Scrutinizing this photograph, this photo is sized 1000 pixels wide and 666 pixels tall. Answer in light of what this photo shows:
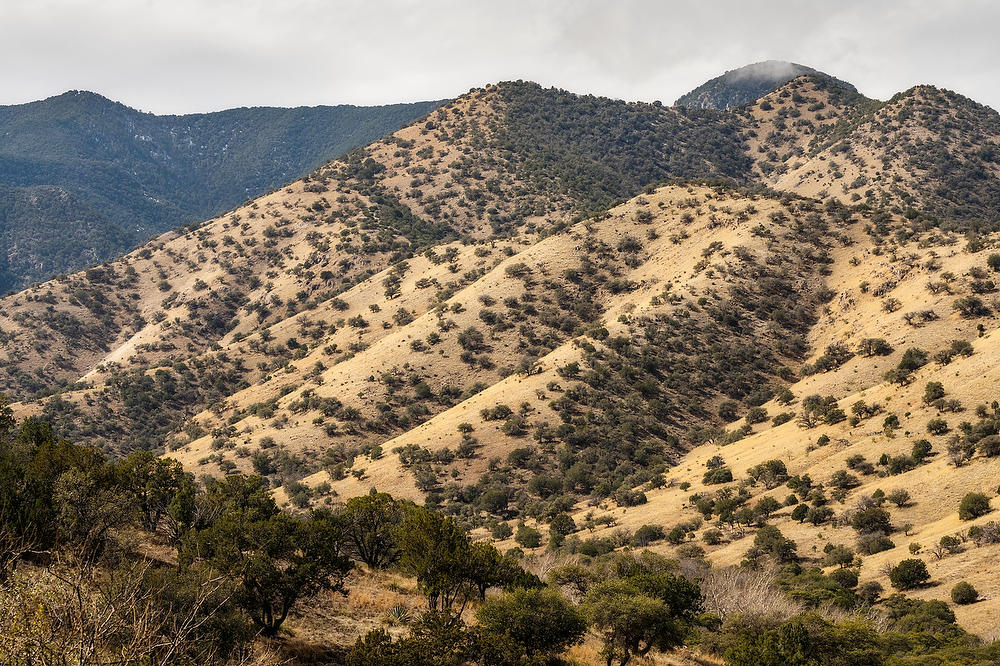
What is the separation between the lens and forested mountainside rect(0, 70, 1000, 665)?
2795cm

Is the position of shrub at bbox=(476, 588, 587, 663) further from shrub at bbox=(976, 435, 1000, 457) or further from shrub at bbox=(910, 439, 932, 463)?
shrub at bbox=(910, 439, 932, 463)

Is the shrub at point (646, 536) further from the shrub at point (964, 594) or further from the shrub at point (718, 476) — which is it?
the shrub at point (964, 594)

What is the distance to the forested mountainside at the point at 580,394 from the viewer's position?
91.7 ft

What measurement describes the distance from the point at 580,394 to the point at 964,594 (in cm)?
4495

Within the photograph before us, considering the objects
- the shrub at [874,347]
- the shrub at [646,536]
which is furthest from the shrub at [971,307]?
the shrub at [646,536]

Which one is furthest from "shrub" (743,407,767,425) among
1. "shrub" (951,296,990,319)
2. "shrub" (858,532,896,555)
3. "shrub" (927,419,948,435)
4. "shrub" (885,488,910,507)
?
"shrub" (858,532,896,555)

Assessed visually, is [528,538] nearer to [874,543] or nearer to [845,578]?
[845,578]

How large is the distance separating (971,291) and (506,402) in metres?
53.8

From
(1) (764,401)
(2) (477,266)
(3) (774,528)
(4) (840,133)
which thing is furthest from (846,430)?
(4) (840,133)

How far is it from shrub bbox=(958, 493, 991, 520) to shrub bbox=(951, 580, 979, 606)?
7.03m

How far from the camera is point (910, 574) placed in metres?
34.6

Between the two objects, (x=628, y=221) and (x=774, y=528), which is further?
(x=628, y=221)

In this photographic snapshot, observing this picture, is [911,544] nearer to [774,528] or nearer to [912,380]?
[774,528]

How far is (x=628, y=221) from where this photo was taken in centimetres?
11169
